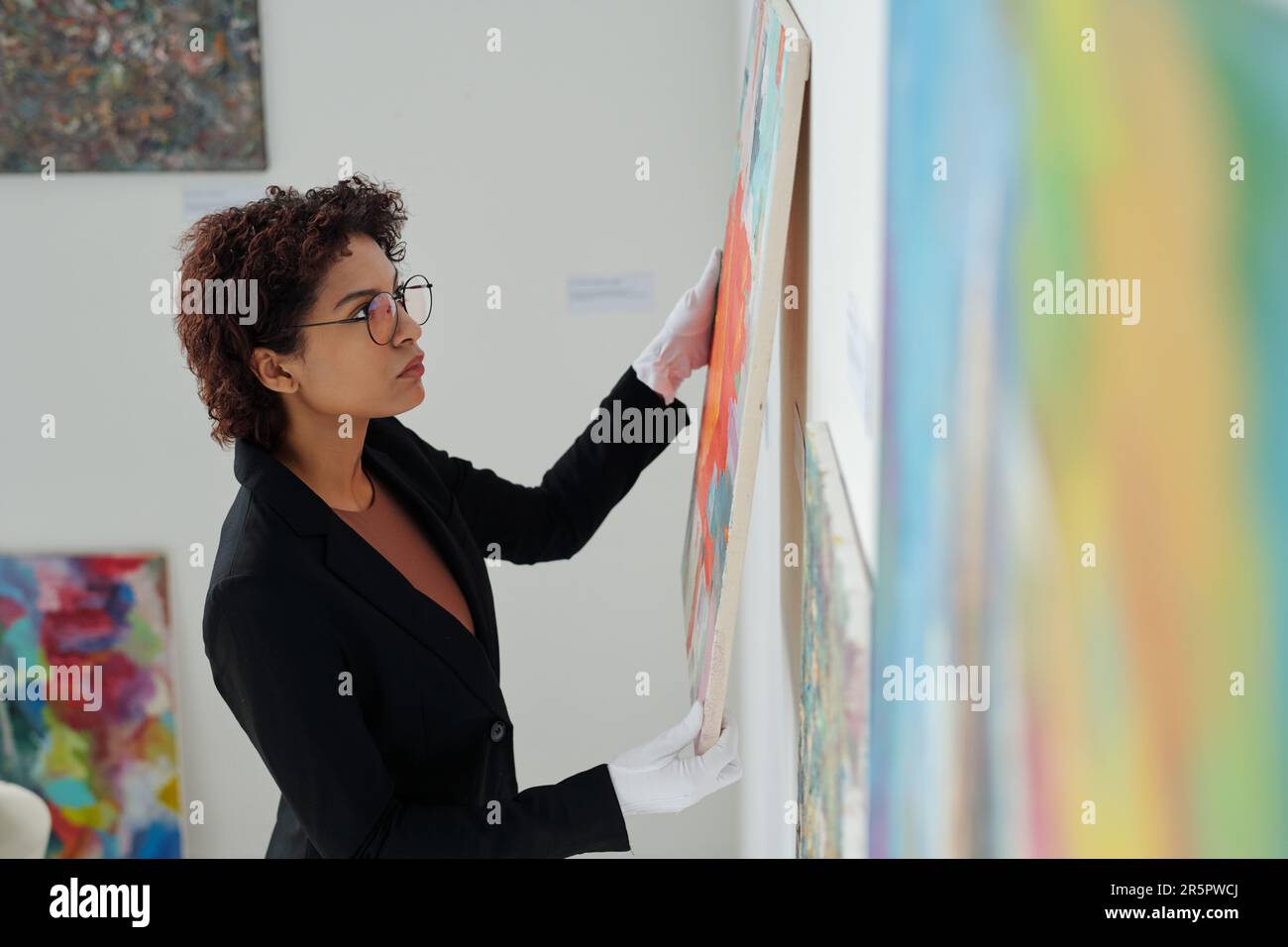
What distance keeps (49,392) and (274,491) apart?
1809 millimetres

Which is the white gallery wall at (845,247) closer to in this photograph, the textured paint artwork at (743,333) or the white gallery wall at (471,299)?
the textured paint artwork at (743,333)

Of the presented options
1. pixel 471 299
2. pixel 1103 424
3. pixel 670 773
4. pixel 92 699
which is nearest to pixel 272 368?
pixel 670 773

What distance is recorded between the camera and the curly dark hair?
1.39 m

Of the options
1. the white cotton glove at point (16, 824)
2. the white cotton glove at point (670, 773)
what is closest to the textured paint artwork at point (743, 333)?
the white cotton glove at point (670, 773)

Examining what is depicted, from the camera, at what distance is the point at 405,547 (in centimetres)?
158

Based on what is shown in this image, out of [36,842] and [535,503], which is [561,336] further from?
[36,842]

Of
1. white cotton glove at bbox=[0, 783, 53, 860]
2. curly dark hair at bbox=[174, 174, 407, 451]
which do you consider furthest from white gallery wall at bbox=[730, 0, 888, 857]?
white cotton glove at bbox=[0, 783, 53, 860]

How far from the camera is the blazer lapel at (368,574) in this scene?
1.37 meters

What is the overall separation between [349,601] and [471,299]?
1.54m

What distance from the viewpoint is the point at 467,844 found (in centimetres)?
127

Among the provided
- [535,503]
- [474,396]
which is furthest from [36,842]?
[474,396]

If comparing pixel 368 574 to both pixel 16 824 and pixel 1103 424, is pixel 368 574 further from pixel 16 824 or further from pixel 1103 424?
pixel 1103 424

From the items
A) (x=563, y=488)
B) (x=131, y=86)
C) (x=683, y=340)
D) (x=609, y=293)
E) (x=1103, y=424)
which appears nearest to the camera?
(x=1103, y=424)

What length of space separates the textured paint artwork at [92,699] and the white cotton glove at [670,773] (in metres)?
1.94
